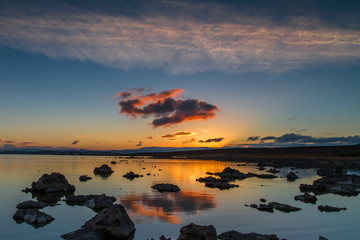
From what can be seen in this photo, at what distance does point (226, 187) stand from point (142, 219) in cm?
1759

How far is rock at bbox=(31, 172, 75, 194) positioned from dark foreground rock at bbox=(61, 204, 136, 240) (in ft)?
54.7

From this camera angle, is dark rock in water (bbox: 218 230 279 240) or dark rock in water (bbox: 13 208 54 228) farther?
dark rock in water (bbox: 13 208 54 228)

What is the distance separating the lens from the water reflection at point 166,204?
18.5 m

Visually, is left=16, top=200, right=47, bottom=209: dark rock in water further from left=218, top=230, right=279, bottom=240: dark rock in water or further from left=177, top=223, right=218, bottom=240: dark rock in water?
left=218, top=230, right=279, bottom=240: dark rock in water

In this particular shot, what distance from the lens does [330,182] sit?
3544 centimetres

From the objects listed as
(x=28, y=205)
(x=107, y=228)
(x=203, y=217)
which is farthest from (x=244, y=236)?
(x=28, y=205)

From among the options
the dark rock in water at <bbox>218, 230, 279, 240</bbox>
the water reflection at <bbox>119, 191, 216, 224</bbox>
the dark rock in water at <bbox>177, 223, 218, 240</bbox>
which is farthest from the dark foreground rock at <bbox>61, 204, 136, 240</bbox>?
the dark rock in water at <bbox>218, 230, 279, 240</bbox>

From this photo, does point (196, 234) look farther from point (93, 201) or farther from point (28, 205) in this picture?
point (28, 205)

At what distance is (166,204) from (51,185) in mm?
14170

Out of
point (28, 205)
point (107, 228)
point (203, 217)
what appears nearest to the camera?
point (107, 228)

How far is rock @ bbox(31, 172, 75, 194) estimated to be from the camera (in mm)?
28797

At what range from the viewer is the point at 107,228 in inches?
541

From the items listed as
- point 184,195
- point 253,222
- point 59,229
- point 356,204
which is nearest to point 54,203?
point 59,229

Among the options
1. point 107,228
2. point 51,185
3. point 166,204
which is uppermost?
point 51,185
